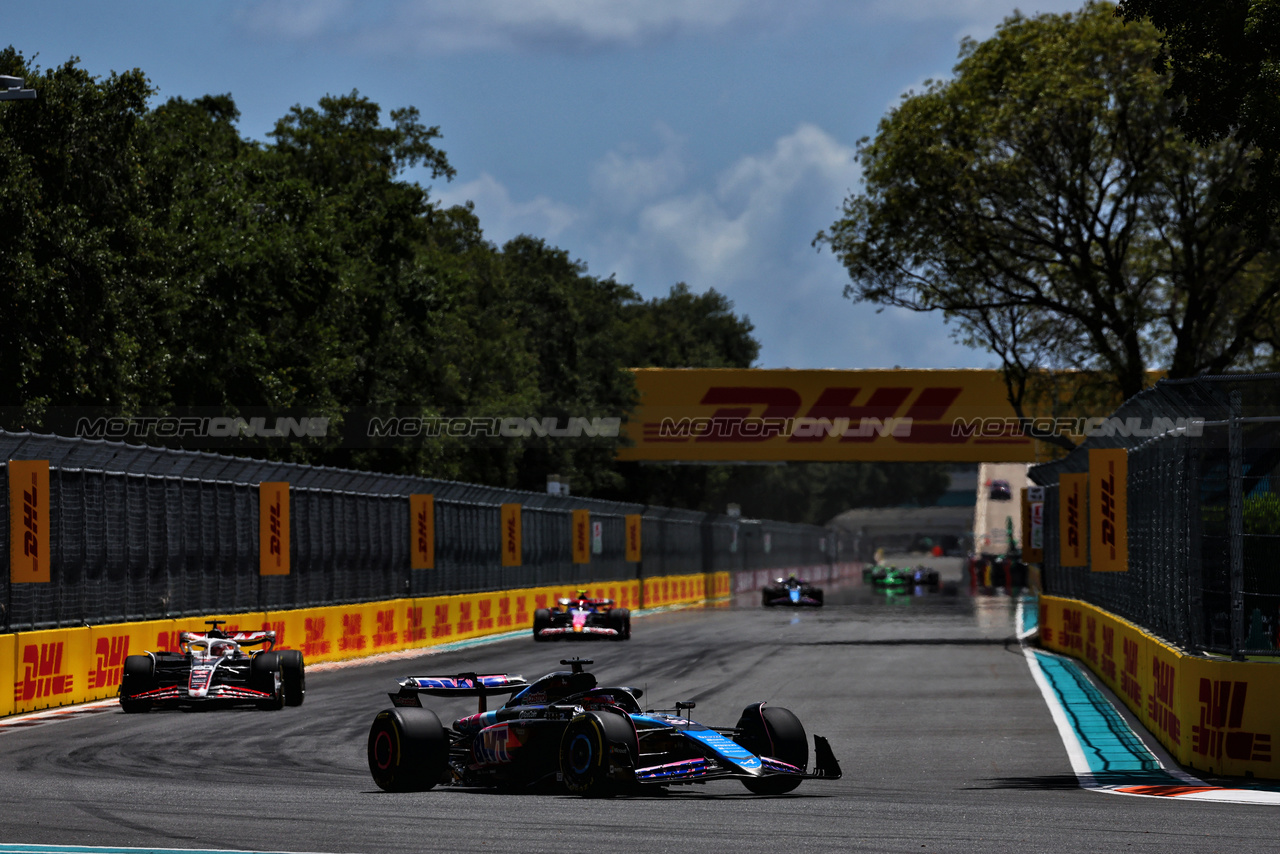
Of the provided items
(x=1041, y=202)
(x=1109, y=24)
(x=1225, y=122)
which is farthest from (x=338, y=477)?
(x=1225, y=122)

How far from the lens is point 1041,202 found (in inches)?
1241

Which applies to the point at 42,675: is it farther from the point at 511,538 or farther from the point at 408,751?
the point at 511,538

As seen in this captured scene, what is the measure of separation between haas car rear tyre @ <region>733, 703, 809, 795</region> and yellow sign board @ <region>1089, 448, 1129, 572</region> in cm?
700

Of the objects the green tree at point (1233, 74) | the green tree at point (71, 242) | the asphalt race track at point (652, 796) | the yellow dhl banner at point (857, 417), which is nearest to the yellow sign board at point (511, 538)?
the green tree at point (71, 242)

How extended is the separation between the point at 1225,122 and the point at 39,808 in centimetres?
1021

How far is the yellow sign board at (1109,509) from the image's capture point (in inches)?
673

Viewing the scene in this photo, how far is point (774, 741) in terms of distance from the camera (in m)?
11.1

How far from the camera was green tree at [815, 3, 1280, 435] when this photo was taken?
3038 centimetres

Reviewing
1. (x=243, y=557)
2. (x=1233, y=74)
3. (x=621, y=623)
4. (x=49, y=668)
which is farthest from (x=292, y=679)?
(x=621, y=623)

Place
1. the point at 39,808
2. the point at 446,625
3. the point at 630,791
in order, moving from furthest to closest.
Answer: the point at 446,625 < the point at 630,791 < the point at 39,808

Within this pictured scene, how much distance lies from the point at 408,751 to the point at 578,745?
1.19 m

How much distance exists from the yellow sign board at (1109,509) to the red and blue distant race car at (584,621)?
16335 mm

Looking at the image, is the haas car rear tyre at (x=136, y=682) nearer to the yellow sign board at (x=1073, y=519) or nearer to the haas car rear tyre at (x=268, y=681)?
Result: the haas car rear tyre at (x=268, y=681)

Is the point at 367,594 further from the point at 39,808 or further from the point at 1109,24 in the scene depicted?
the point at 39,808
